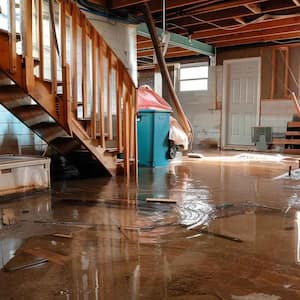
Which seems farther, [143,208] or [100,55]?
[100,55]

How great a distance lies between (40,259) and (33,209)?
3.86 feet

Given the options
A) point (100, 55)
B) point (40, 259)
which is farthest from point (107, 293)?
point (100, 55)

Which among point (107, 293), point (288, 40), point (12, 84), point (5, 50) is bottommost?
point (107, 293)

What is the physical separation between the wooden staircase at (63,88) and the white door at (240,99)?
549cm

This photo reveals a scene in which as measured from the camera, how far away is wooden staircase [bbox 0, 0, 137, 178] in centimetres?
325

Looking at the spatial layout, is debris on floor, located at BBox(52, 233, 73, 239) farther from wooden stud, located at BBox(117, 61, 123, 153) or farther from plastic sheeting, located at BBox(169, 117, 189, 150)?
plastic sheeting, located at BBox(169, 117, 189, 150)

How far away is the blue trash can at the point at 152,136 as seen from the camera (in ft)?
19.0

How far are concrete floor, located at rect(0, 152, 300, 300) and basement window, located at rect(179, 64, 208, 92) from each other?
675 centimetres

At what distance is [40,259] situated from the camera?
1.95 meters

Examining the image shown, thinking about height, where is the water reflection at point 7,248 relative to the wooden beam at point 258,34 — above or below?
below

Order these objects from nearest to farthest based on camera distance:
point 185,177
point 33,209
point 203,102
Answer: point 33,209
point 185,177
point 203,102

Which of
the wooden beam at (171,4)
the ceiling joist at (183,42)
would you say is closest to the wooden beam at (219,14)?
the ceiling joist at (183,42)

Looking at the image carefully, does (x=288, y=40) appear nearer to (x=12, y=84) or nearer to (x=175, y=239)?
(x=12, y=84)

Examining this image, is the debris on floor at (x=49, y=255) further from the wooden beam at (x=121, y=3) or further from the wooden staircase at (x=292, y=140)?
the wooden staircase at (x=292, y=140)
